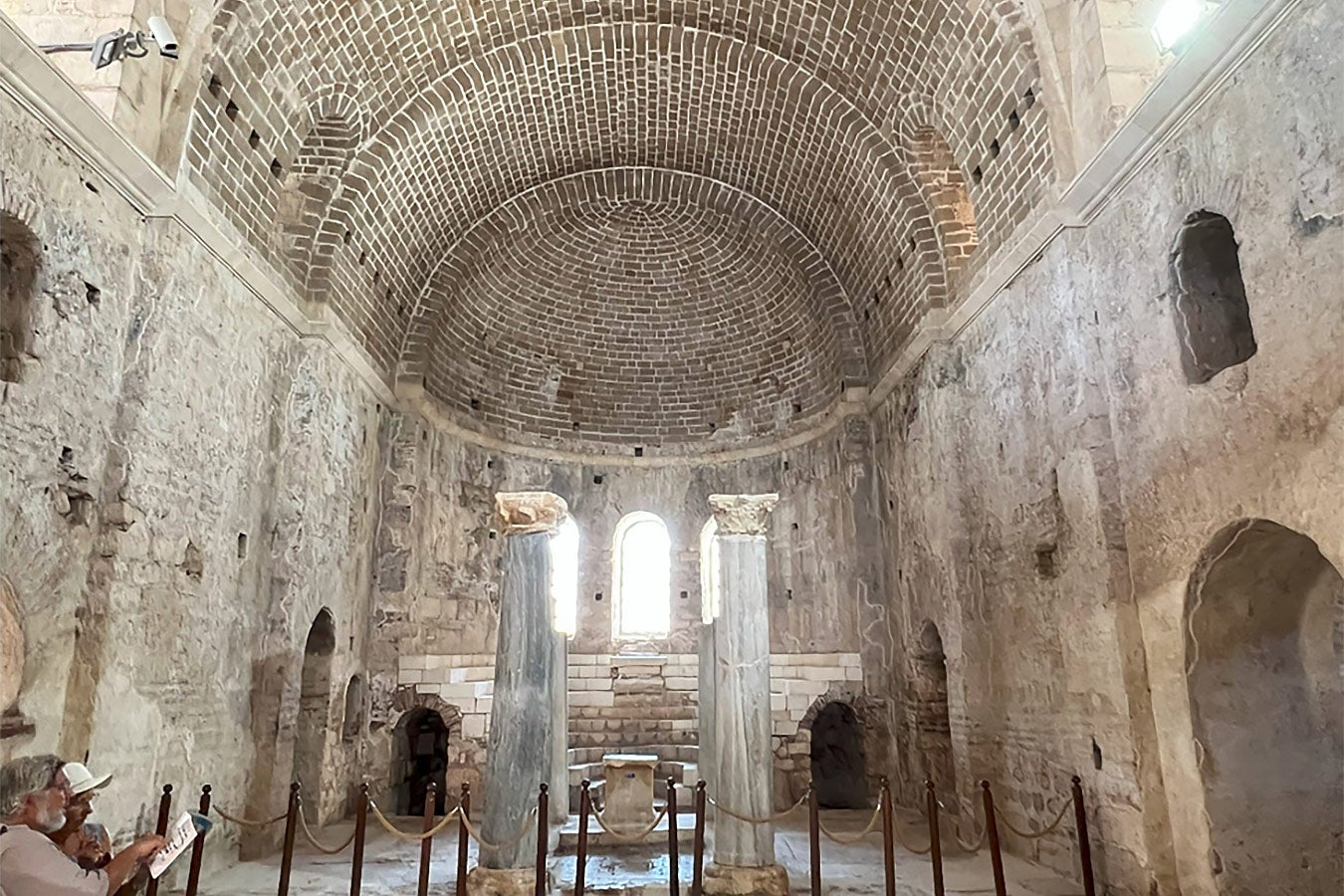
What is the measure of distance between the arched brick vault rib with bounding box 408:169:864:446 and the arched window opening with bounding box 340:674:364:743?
4.72m

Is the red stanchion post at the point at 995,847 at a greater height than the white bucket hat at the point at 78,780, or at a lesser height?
lesser

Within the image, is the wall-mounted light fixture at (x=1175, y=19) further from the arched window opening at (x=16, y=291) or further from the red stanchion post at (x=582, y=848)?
the arched window opening at (x=16, y=291)

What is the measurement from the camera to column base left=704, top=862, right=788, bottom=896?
22.9ft

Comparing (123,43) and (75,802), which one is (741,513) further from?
(123,43)

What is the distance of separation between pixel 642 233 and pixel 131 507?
9.93m

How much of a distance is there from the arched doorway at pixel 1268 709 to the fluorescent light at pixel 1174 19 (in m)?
4.06

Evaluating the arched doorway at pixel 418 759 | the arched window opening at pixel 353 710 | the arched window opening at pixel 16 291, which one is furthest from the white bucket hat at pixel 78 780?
Answer: the arched doorway at pixel 418 759

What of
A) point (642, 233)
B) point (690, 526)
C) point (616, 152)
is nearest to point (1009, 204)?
point (616, 152)

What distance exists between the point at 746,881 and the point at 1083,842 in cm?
275

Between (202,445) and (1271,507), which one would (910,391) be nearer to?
(1271,507)

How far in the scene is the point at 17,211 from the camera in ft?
18.2

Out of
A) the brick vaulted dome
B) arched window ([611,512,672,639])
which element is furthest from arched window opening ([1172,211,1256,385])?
arched window ([611,512,672,639])

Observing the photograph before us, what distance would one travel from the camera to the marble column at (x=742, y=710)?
23.4 ft

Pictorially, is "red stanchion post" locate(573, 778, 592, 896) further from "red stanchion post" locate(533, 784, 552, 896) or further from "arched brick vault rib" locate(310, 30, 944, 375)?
"arched brick vault rib" locate(310, 30, 944, 375)
